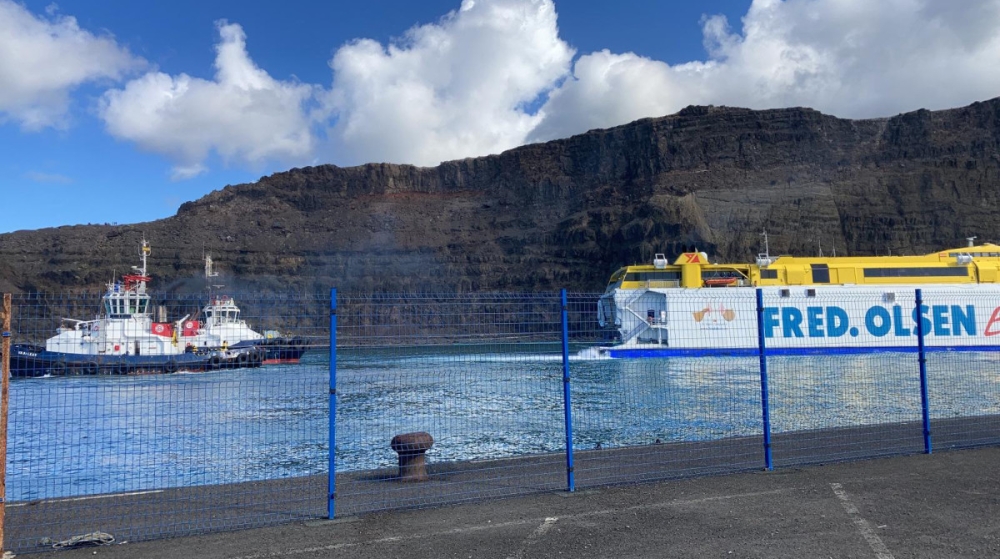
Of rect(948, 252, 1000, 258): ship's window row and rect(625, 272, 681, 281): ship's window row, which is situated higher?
rect(948, 252, 1000, 258): ship's window row

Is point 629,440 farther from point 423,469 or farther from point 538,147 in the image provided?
point 538,147

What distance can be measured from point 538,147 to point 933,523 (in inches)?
4471

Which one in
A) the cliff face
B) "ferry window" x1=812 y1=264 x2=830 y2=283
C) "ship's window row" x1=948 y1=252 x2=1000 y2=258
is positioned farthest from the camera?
the cliff face

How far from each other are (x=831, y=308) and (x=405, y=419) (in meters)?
27.0

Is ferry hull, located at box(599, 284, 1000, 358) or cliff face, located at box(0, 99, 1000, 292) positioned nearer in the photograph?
ferry hull, located at box(599, 284, 1000, 358)

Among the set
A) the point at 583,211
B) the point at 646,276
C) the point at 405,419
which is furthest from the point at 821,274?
the point at 583,211

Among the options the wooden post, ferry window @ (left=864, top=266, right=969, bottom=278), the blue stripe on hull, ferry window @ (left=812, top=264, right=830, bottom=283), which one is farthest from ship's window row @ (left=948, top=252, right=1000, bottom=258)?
the wooden post

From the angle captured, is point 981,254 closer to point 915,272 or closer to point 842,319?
point 915,272

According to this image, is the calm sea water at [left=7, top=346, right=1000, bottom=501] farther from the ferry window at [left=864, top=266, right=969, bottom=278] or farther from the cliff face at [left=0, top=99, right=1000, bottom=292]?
the cliff face at [left=0, top=99, right=1000, bottom=292]

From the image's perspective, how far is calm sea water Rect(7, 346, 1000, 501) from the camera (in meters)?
9.95

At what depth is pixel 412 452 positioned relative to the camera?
6855mm

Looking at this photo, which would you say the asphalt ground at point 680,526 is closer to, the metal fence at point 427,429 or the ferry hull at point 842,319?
the metal fence at point 427,429

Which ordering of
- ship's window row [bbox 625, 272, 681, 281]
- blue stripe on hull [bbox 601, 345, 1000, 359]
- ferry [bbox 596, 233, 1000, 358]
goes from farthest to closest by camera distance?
ship's window row [bbox 625, 272, 681, 281] < ferry [bbox 596, 233, 1000, 358] < blue stripe on hull [bbox 601, 345, 1000, 359]

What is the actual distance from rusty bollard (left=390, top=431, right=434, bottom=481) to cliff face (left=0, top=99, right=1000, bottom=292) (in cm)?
7737
